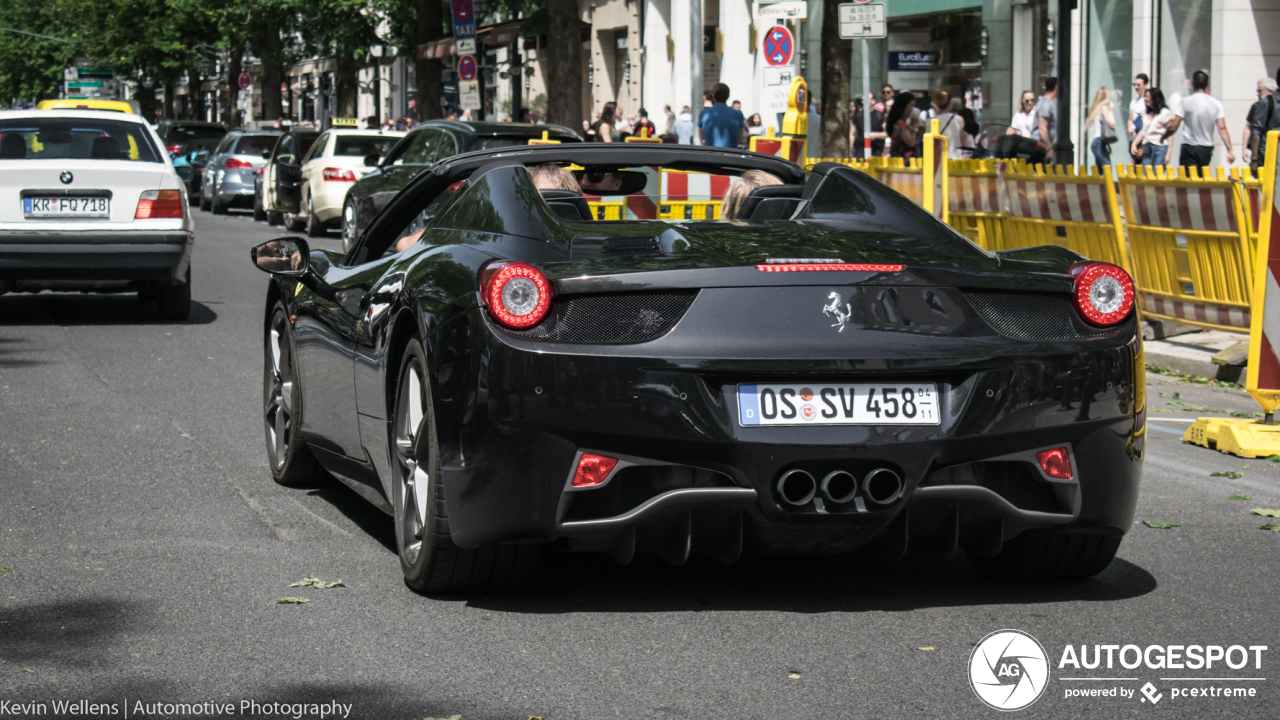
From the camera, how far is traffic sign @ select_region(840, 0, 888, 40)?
58.4 ft

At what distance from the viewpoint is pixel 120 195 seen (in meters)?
13.0

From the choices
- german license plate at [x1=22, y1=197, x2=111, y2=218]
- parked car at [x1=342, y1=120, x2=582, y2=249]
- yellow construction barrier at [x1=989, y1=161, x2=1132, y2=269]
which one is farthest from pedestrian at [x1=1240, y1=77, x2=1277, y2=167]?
german license plate at [x1=22, y1=197, x2=111, y2=218]

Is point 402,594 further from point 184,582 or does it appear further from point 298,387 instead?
point 298,387

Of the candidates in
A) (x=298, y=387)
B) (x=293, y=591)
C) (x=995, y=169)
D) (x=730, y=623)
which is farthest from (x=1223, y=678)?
(x=995, y=169)

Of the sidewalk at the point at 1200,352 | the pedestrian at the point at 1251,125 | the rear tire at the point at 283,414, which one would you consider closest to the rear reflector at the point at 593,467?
the rear tire at the point at 283,414

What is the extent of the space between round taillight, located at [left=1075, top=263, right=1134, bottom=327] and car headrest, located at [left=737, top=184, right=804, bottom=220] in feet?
3.60

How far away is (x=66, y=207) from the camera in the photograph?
12914mm

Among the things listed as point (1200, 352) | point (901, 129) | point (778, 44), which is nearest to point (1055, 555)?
point (1200, 352)

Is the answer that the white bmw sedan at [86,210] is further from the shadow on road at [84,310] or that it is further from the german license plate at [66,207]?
the shadow on road at [84,310]

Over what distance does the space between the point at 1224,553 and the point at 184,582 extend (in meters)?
3.27

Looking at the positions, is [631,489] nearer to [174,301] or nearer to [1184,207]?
[1184,207]

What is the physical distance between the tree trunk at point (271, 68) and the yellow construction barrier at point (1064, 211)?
38.6 meters

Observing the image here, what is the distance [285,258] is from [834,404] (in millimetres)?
2610

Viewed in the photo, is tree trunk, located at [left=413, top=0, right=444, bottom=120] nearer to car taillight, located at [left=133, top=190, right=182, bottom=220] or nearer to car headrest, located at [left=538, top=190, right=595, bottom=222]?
car taillight, located at [left=133, top=190, right=182, bottom=220]
